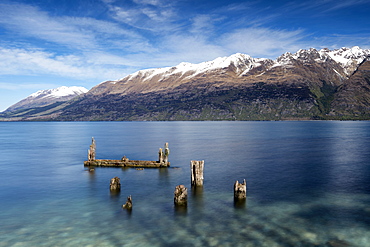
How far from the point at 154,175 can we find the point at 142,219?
2879 centimetres

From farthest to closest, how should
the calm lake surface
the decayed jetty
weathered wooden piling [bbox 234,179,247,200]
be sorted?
the decayed jetty, weathered wooden piling [bbox 234,179,247,200], the calm lake surface

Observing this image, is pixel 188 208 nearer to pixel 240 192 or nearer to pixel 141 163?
pixel 240 192

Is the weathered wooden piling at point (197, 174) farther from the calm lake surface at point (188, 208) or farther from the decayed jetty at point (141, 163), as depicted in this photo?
the decayed jetty at point (141, 163)

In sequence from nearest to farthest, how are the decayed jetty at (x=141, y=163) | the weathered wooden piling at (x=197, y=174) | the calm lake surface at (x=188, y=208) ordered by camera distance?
the calm lake surface at (x=188, y=208) → the weathered wooden piling at (x=197, y=174) → the decayed jetty at (x=141, y=163)

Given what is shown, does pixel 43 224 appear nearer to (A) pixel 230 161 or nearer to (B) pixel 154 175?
(B) pixel 154 175

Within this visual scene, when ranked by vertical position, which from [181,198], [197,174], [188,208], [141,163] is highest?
[197,174]

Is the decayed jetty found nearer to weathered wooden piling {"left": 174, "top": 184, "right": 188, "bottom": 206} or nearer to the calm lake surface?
the calm lake surface

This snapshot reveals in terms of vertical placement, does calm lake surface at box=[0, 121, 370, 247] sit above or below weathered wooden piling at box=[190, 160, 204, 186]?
below

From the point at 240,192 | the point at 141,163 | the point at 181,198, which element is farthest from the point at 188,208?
the point at 141,163

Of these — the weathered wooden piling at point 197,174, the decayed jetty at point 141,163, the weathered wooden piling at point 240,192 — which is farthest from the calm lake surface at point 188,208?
the decayed jetty at point 141,163

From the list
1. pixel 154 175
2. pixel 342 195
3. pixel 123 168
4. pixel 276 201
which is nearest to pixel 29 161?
pixel 123 168

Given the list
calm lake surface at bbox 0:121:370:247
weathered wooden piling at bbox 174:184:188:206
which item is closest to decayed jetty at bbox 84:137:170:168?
calm lake surface at bbox 0:121:370:247

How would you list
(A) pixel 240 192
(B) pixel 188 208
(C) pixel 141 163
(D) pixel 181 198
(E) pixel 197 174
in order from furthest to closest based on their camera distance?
(C) pixel 141 163 → (E) pixel 197 174 → (A) pixel 240 192 → (D) pixel 181 198 → (B) pixel 188 208

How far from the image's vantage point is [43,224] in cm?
3381
